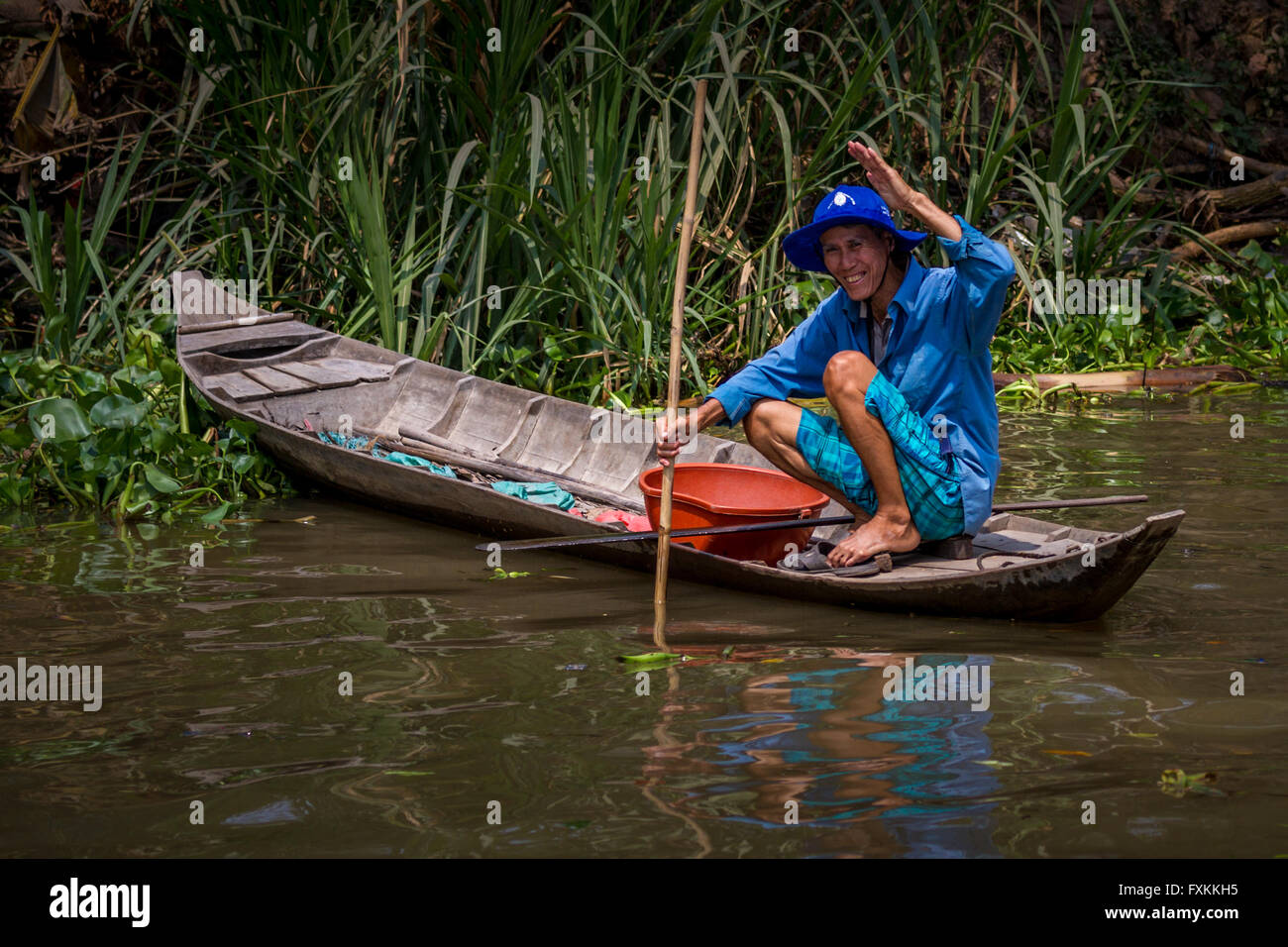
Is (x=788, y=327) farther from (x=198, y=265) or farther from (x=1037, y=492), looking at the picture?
(x=198, y=265)

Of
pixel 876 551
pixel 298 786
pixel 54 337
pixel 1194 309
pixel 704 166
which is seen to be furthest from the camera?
pixel 1194 309

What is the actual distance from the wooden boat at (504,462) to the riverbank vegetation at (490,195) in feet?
→ 0.75

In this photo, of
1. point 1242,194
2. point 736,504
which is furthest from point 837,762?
point 1242,194

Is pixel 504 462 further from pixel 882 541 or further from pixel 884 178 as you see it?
pixel 884 178

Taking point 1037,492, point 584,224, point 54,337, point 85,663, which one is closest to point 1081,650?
point 1037,492

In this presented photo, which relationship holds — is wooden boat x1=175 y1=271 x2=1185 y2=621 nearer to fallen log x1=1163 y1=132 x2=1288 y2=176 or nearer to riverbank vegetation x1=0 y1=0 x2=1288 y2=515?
riverbank vegetation x1=0 y1=0 x2=1288 y2=515

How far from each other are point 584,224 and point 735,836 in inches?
161

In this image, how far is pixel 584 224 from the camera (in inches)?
239

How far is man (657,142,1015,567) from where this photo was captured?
3740 mm

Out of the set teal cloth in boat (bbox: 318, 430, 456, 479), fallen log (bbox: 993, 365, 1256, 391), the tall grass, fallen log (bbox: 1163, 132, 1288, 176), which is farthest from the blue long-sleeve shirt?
Result: fallen log (bbox: 1163, 132, 1288, 176)

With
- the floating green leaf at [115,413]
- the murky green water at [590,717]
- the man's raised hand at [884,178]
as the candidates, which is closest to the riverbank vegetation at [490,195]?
the floating green leaf at [115,413]

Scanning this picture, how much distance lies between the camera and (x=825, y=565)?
3.99 meters

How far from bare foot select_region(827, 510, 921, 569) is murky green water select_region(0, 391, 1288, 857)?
16 cm
